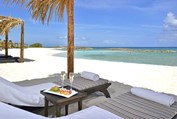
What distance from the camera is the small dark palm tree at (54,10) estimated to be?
4.16 m

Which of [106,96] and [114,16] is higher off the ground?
[114,16]

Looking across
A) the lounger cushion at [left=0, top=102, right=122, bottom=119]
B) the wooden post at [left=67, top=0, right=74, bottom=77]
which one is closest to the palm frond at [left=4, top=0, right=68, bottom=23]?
the wooden post at [left=67, top=0, right=74, bottom=77]

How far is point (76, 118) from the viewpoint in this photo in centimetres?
157

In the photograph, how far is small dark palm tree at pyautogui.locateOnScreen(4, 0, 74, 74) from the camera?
416 cm

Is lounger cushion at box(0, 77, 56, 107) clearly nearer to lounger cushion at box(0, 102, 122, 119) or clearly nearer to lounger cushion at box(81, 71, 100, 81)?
lounger cushion at box(0, 102, 122, 119)

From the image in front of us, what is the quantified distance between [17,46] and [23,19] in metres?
15.9

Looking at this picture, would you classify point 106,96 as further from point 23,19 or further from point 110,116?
point 23,19

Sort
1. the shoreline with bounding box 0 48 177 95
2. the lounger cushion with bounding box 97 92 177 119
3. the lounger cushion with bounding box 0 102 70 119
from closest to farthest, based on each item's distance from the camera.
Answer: the lounger cushion with bounding box 0 102 70 119
the lounger cushion with bounding box 97 92 177 119
the shoreline with bounding box 0 48 177 95

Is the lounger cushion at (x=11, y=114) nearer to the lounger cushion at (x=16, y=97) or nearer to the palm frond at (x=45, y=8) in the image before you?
the lounger cushion at (x=16, y=97)

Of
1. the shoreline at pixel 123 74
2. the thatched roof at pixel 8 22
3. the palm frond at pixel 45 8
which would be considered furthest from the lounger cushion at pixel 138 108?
the thatched roof at pixel 8 22

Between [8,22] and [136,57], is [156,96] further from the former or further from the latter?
[136,57]

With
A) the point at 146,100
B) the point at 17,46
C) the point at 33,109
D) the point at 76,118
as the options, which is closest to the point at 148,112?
the point at 146,100

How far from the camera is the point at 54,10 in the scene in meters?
4.53

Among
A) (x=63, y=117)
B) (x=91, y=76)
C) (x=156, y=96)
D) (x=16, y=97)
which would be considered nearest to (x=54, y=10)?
(x=91, y=76)
